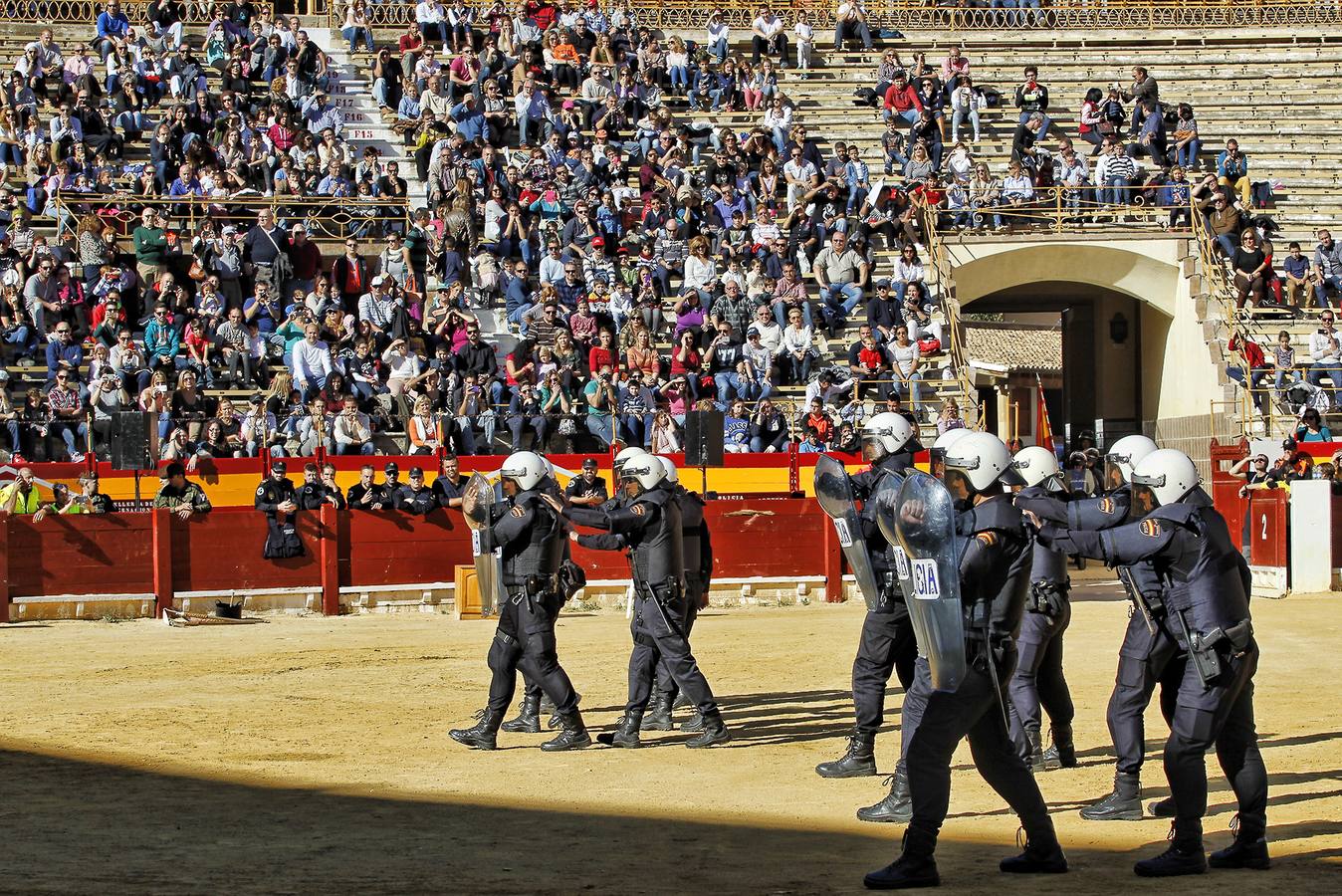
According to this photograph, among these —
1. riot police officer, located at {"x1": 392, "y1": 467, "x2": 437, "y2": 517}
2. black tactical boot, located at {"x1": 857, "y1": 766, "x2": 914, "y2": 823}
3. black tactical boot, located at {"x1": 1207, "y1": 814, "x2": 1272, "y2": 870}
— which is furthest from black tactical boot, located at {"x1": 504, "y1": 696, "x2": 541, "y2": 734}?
riot police officer, located at {"x1": 392, "y1": 467, "x2": 437, "y2": 517}

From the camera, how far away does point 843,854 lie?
26.3ft

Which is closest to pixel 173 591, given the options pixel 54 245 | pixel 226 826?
Result: pixel 54 245

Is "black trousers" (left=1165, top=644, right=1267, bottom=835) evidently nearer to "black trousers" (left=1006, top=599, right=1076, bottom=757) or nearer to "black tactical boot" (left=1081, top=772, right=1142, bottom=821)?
"black tactical boot" (left=1081, top=772, right=1142, bottom=821)

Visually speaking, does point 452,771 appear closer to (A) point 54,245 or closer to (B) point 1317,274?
(A) point 54,245

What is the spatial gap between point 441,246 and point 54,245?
537 centimetres

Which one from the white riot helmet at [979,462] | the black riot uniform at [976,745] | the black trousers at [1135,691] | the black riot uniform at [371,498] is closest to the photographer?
the black riot uniform at [976,745]

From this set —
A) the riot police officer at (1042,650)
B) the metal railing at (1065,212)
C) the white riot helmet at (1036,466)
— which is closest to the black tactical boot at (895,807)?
the riot police officer at (1042,650)

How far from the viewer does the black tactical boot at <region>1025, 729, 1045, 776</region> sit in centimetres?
1023

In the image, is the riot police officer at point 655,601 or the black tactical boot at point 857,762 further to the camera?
the riot police officer at point 655,601

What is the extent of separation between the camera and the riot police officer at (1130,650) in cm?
839

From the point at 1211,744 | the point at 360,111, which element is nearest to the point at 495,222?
the point at 360,111

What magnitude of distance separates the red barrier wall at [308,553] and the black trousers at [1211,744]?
14.0 metres

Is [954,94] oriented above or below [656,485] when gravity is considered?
above

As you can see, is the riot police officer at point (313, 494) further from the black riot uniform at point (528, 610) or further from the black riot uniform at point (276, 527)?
the black riot uniform at point (528, 610)
